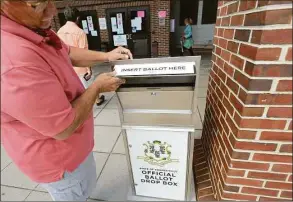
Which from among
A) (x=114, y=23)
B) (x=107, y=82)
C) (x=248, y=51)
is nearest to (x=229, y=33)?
(x=248, y=51)

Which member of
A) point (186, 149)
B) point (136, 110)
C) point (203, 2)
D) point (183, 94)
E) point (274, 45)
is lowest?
point (186, 149)

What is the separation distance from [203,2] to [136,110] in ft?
31.4

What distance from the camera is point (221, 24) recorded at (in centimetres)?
147

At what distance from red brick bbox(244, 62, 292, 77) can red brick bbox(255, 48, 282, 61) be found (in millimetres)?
39

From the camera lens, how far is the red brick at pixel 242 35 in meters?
0.99

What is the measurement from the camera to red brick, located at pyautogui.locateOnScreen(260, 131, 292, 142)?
1034 mm

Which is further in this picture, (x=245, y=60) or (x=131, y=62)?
(x=131, y=62)

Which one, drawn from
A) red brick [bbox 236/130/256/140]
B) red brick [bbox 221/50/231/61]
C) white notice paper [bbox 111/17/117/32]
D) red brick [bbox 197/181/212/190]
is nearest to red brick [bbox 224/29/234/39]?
red brick [bbox 221/50/231/61]

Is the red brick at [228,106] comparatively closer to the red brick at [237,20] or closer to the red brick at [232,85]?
the red brick at [232,85]

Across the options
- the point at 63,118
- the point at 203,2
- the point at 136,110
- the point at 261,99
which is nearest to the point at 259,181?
the point at 261,99

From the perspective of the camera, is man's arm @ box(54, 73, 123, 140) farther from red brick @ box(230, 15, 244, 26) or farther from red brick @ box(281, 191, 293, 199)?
red brick @ box(281, 191, 293, 199)

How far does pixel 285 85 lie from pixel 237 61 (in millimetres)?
291

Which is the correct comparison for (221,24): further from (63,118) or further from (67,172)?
→ (67,172)

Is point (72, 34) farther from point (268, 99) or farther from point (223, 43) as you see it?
point (268, 99)
